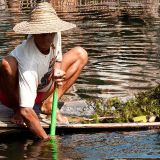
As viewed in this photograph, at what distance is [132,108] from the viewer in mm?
6633

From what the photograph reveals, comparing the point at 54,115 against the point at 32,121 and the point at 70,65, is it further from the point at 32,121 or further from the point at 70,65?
the point at 70,65

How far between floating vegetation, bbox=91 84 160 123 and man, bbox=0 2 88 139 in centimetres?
84

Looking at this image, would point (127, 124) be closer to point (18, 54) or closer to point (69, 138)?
point (69, 138)

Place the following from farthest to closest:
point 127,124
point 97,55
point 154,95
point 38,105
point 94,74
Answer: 1. point 97,55
2. point 94,74
3. point 154,95
4. point 38,105
5. point 127,124

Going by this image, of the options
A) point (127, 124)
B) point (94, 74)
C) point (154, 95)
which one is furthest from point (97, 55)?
point (127, 124)

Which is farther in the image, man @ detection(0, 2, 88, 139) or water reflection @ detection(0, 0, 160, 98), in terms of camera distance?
water reflection @ detection(0, 0, 160, 98)

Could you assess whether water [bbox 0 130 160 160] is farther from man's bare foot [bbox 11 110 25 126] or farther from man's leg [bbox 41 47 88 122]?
man's leg [bbox 41 47 88 122]

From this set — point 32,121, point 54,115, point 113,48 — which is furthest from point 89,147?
point 113,48

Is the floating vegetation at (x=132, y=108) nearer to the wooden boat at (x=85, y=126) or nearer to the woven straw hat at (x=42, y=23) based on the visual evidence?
the wooden boat at (x=85, y=126)

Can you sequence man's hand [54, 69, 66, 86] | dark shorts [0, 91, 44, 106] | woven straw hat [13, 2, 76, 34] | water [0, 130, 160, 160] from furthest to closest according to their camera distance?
dark shorts [0, 91, 44, 106], man's hand [54, 69, 66, 86], woven straw hat [13, 2, 76, 34], water [0, 130, 160, 160]

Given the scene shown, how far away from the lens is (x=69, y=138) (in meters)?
6.04

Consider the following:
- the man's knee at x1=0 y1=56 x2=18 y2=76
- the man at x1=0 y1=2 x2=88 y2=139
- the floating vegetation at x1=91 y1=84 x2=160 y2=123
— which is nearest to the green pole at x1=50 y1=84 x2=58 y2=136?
the man at x1=0 y1=2 x2=88 y2=139

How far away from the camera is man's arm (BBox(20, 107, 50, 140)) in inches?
222

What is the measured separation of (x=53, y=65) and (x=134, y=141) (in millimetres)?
1113
